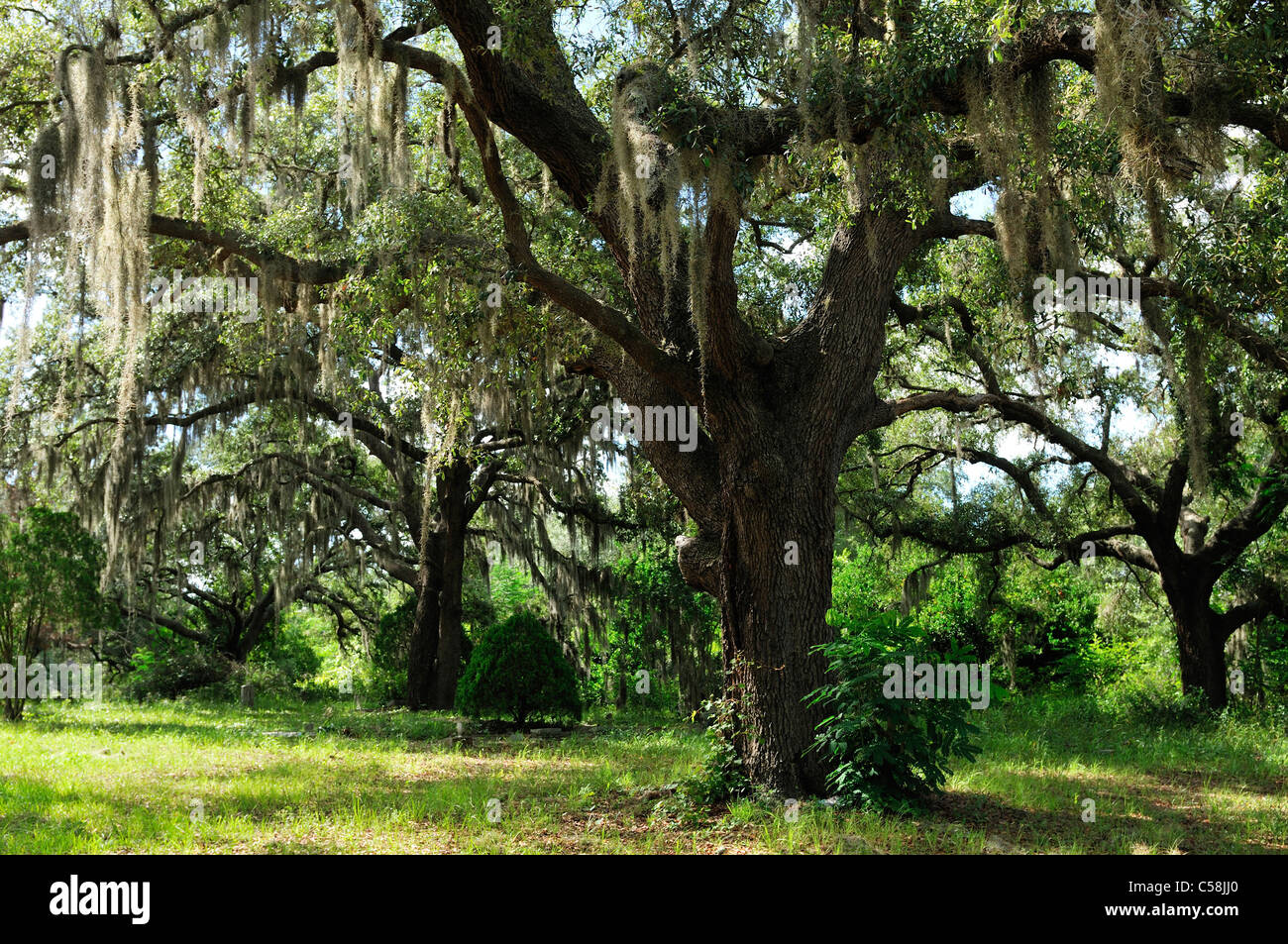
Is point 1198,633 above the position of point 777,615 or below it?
below

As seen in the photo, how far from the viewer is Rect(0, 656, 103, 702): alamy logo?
435 inches

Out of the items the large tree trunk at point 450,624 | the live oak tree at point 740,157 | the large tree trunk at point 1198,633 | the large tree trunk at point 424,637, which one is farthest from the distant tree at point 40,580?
the large tree trunk at point 1198,633

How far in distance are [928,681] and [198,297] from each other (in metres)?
8.90

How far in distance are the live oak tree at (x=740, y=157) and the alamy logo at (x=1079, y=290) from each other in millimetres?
641

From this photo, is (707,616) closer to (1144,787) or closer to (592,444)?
(592,444)

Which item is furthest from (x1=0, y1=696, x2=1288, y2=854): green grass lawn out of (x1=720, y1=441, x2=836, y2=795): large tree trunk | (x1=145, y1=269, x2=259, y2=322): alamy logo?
(x1=145, y1=269, x2=259, y2=322): alamy logo

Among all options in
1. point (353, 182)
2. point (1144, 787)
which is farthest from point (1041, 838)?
point (353, 182)

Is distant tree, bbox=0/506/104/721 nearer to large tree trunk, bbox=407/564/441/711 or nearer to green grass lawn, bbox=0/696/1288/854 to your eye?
green grass lawn, bbox=0/696/1288/854

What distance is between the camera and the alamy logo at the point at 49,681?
36.2 feet

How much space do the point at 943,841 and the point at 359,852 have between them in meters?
3.26

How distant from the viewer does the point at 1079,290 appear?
8.25m

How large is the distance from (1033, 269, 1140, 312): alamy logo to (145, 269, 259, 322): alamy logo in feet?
25.6

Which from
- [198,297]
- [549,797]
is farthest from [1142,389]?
[198,297]

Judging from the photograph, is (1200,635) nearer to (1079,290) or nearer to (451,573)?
(1079,290)
